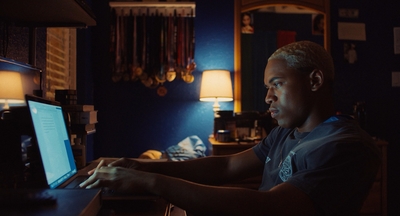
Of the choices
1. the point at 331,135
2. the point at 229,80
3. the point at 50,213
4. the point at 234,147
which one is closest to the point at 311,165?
the point at 331,135

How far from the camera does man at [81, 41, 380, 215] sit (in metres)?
0.86

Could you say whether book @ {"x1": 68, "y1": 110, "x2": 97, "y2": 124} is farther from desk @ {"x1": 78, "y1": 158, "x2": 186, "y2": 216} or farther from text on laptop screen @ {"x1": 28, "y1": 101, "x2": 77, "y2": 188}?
desk @ {"x1": 78, "y1": 158, "x2": 186, "y2": 216}

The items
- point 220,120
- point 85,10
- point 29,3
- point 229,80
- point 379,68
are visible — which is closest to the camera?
point 29,3

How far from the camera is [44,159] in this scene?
3.04ft

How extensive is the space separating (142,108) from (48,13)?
6.61 ft

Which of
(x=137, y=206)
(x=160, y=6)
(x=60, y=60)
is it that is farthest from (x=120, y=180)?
(x=160, y=6)

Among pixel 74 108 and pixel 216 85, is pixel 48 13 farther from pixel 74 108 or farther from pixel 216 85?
pixel 216 85

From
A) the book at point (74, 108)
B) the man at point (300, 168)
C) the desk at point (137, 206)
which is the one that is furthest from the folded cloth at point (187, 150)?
the desk at point (137, 206)

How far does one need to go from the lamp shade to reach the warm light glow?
2085 mm

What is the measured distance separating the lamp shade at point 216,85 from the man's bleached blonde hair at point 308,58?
198 cm

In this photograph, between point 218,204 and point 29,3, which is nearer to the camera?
point 218,204

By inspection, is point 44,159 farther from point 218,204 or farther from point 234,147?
point 234,147

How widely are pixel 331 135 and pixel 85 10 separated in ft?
3.53

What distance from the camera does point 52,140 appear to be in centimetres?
107
